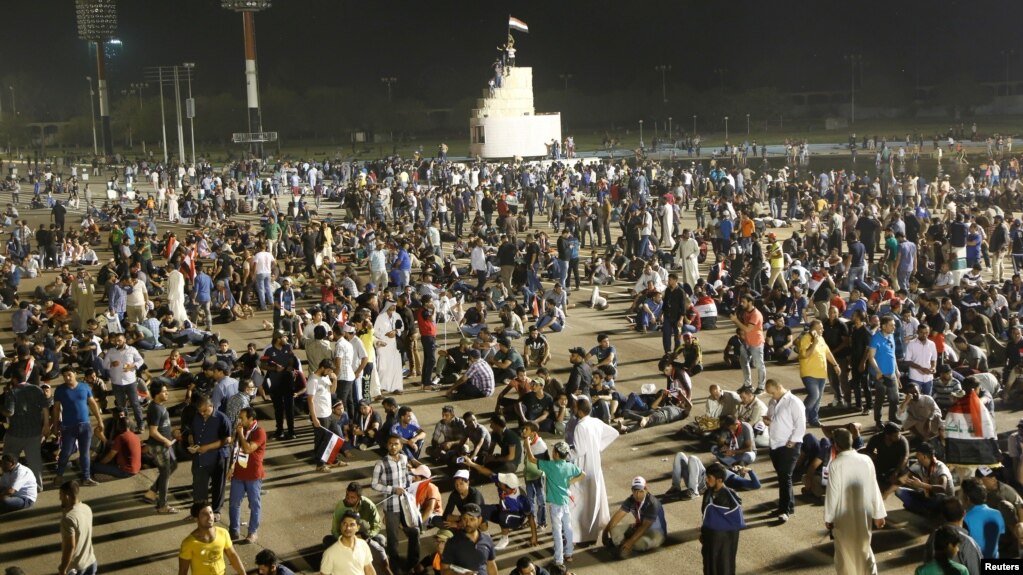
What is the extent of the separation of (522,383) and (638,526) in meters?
4.27

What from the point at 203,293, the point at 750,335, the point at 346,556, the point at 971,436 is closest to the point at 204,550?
the point at 346,556

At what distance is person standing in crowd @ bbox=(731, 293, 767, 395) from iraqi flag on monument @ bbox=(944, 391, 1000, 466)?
13.6 ft

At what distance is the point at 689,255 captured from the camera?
23.0m

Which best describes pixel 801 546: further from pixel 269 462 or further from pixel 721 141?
pixel 721 141

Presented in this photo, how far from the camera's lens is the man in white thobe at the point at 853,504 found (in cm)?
920

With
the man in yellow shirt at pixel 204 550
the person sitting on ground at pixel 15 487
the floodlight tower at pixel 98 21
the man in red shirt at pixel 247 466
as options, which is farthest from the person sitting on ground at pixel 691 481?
the floodlight tower at pixel 98 21

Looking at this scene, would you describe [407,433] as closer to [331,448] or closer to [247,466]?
[331,448]

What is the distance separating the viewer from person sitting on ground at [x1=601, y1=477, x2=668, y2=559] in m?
10.6

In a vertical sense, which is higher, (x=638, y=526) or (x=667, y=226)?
(x=667, y=226)

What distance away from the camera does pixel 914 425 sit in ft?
41.7

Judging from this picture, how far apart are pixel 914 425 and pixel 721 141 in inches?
2959

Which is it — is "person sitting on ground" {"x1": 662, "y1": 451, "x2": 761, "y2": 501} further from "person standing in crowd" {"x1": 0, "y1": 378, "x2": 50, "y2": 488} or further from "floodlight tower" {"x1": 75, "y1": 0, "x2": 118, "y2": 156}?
"floodlight tower" {"x1": 75, "y1": 0, "x2": 118, "y2": 156}

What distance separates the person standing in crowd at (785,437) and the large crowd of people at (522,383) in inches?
1.1

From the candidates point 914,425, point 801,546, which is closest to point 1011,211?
point 914,425
